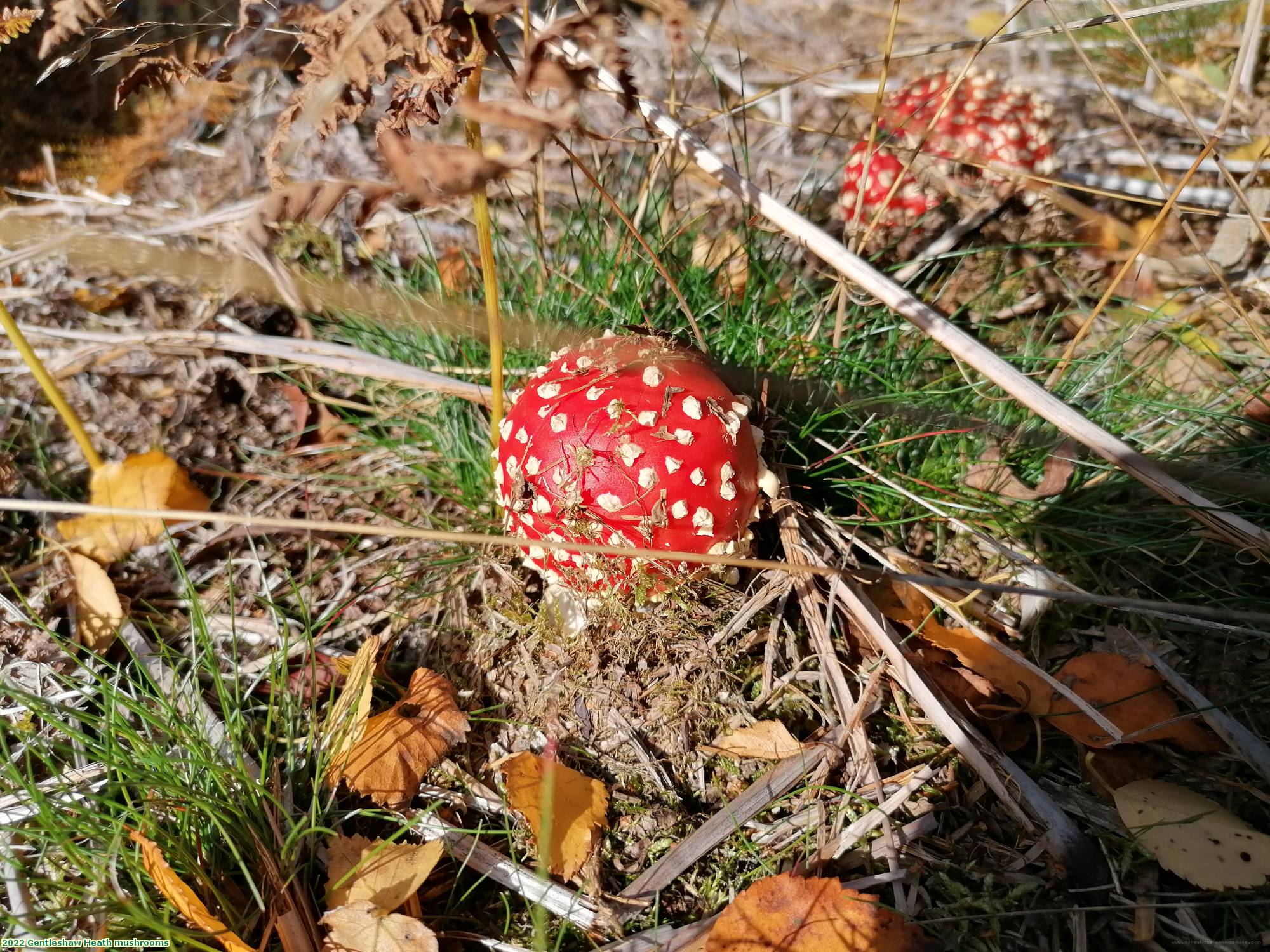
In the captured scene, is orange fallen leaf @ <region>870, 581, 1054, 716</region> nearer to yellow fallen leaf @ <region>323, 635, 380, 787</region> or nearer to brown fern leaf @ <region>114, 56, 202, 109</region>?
yellow fallen leaf @ <region>323, 635, 380, 787</region>

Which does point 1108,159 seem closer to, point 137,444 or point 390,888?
point 390,888

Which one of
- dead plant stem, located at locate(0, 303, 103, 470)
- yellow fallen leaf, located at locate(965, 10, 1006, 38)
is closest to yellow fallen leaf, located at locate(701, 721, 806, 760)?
dead plant stem, located at locate(0, 303, 103, 470)

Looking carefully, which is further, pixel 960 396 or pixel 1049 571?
pixel 960 396

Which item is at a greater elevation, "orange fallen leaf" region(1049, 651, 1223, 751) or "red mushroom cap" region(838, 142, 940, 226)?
"red mushroom cap" region(838, 142, 940, 226)

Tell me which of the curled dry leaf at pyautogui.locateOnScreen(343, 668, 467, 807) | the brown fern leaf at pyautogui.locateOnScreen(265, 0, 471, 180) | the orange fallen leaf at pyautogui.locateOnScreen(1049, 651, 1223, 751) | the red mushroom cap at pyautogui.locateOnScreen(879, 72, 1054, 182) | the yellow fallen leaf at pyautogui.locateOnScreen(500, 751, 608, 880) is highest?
the brown fern leaf at pyautogui.locateOnScreen(265, 0, 471, 180)

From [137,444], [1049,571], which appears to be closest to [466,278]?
[137,444]

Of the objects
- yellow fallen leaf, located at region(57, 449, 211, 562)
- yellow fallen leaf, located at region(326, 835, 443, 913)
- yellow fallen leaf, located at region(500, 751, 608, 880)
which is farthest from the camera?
yellow fallen leaf, located at region(57, 449, 211, 562)
